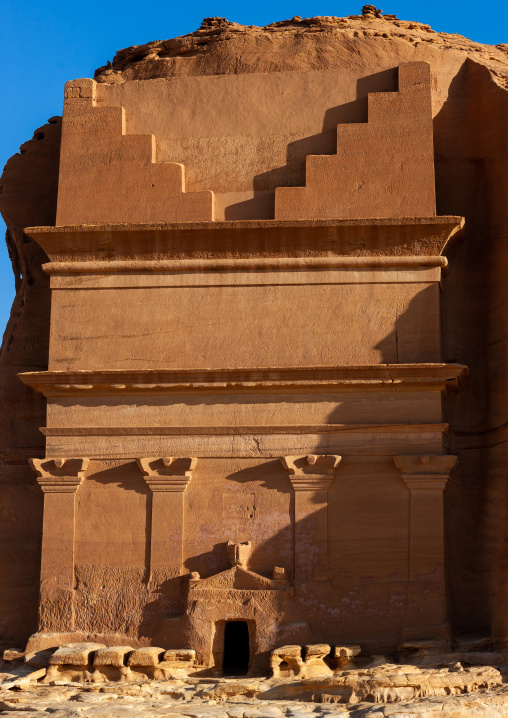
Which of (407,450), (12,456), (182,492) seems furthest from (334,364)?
(12,456)

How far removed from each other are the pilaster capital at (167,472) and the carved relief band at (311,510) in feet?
3.57

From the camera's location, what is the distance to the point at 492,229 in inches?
547

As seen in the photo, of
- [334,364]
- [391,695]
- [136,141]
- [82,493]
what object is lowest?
[391,695]

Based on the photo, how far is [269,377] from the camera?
43.6ft

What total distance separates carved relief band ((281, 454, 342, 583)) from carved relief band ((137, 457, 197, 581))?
3.88 ft

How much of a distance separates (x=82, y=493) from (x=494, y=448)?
186 inches

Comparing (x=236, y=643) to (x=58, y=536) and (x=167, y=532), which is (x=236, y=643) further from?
(x=58, y=536)

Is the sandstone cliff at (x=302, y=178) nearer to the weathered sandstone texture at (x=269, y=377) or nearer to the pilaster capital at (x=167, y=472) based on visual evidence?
the weathered sandstone texture at (x=269, y=377)

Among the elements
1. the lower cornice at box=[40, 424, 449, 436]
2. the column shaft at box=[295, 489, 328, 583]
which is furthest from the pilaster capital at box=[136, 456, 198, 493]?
the column shaft at box=[295, 489, 328, 583]

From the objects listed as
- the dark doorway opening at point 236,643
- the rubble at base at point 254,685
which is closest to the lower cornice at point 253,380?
the dark doorway opening at point 236,643

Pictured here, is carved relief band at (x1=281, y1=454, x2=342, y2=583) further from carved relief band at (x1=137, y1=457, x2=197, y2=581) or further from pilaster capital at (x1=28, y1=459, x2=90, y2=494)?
pilaster capital at (x1=28, y1=459, x2=90, y2=494)

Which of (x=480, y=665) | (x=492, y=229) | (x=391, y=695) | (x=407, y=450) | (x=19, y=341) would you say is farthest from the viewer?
(x=19, y=341)

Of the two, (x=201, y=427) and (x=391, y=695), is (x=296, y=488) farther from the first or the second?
(x=391, y=695)

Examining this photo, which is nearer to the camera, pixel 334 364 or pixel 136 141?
pixel 334 364
